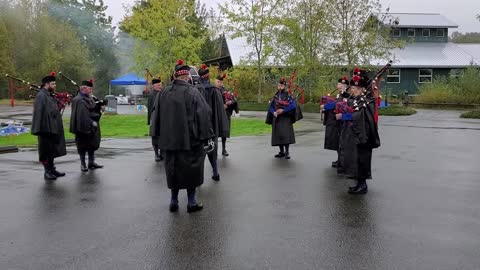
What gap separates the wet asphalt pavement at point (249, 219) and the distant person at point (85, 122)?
0.54m

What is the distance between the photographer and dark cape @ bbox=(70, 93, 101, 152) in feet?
35.3

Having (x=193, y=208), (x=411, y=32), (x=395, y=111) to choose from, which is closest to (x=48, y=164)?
(x=193, y=208)

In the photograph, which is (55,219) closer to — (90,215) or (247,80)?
(90,215)

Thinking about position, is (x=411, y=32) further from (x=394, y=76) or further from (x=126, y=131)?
(x=126, y=131)

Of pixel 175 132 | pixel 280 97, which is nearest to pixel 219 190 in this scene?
pixel 175 132

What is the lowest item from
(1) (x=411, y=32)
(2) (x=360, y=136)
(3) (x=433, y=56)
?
(2) (x=360, y=136)

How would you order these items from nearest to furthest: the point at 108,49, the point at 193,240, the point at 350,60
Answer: the point at 193,240 → the point at 350,60 → the point at 108,49

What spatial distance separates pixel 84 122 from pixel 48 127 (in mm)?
1043

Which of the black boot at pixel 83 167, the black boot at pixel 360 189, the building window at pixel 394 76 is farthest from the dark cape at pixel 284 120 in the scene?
the building window at pixel 394 76

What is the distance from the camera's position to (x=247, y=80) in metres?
43.7

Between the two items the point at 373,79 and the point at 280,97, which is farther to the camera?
the point at 280,97

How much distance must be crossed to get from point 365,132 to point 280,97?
4.70 metres

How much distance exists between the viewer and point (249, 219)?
22.6ft

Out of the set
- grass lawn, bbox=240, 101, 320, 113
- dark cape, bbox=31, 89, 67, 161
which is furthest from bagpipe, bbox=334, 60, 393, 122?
grass lawn, bbox=240, 101, 320, 113
